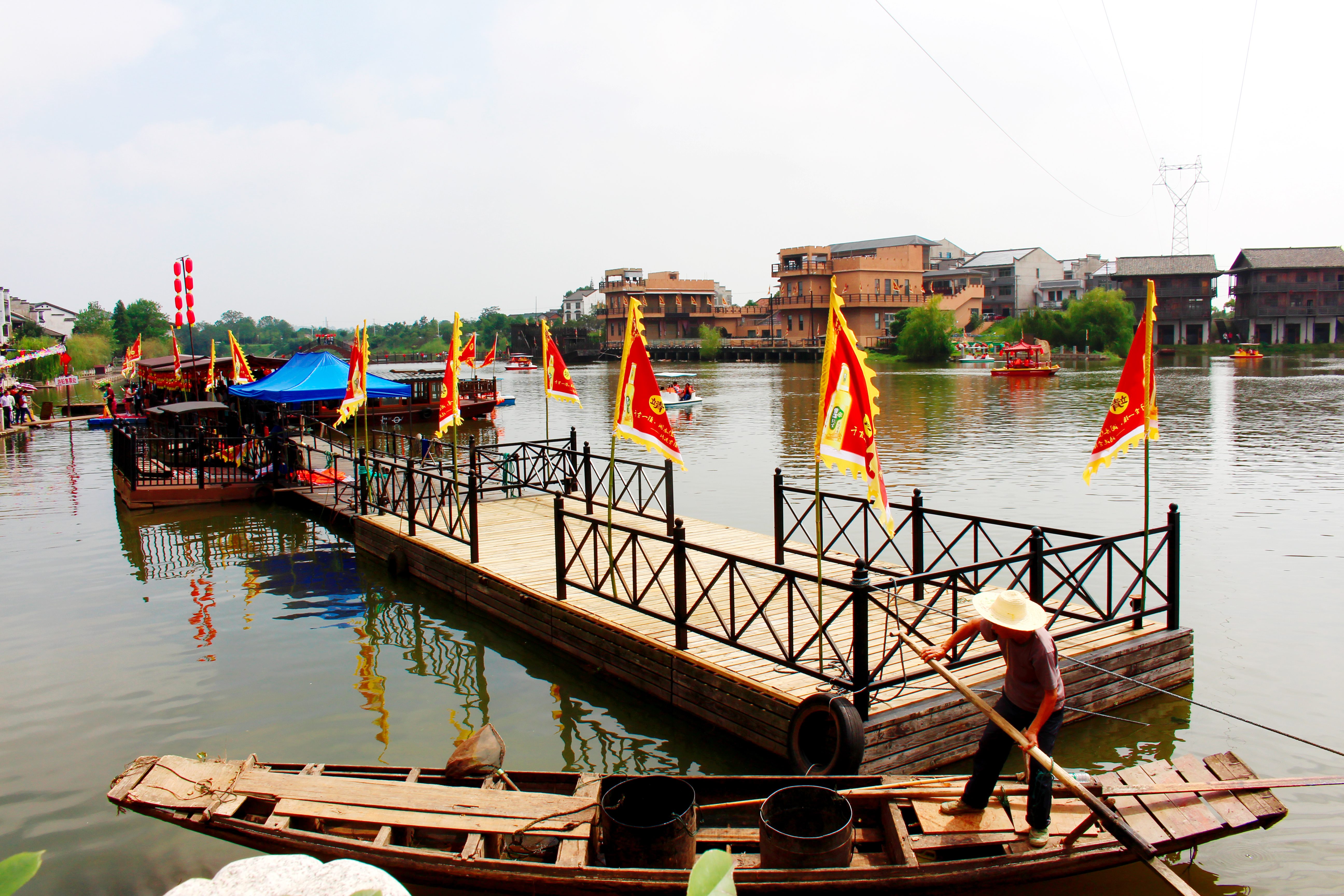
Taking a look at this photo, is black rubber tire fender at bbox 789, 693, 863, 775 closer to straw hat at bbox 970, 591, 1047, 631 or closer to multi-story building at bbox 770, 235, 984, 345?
straw hat at bbox 970, 591, 1047, 631

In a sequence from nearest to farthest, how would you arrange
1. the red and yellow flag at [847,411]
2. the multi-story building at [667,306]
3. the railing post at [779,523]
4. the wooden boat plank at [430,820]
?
the wooden boat plank at [430,820], the red and yellow flag at [847,411], the railing post at [779,523], the multi-story building at [667,306]

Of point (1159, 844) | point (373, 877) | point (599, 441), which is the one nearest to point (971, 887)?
point (1159, 844)

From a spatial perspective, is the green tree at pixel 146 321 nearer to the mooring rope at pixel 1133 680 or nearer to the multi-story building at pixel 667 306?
the multi-story building at pixel 667 306

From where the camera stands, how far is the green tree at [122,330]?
378ft

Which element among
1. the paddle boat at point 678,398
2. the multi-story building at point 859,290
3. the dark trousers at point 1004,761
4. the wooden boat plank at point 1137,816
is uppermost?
the multi-story building at point 859,290

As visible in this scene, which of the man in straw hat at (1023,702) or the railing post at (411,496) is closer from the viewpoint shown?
the man in straw hat at (1023,702)

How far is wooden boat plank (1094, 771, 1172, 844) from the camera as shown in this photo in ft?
18.4

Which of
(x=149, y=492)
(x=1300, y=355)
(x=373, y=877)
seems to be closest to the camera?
(x=373, y=877)

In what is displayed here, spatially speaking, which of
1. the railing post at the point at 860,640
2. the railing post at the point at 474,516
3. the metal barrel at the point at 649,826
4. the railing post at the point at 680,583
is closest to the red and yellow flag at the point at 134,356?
the railing post at the point at 474,516

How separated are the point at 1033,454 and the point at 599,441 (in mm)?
16491

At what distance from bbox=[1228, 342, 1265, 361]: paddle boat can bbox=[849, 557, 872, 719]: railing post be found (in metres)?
74.1

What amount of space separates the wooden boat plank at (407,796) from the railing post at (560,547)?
13.6ft

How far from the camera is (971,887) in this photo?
5531 mm

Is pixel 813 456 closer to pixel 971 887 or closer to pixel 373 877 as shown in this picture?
pixel 971 887
